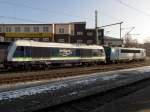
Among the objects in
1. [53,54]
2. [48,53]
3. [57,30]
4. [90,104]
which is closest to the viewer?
[90,104]

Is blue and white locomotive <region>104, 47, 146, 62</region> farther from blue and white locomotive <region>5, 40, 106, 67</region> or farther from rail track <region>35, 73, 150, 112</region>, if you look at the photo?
rail track <region>35, 73, 150, 112</region>

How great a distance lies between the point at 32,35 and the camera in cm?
6869

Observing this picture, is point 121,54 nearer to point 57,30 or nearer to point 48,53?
point 48,53

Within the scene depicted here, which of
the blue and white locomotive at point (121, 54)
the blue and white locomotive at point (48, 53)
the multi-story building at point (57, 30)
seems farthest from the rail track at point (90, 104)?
the multi-story building at point (57, 30)

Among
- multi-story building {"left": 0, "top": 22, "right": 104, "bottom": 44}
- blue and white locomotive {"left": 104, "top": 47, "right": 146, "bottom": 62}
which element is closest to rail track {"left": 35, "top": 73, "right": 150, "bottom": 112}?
blue and white locomotive {"left": 104, "top": 47, "right": 146, "bottom": 62}

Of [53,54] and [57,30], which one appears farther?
[57,30]

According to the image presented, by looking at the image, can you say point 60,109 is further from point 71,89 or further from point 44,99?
point 71,89

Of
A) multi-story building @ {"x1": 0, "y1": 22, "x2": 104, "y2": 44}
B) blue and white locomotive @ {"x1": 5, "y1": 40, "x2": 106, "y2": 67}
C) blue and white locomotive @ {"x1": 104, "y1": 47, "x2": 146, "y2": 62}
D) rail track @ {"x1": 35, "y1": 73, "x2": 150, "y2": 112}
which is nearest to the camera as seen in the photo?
rail track @ {"x1": 35, "y1": 73, "x2": 150, "y2": 112}

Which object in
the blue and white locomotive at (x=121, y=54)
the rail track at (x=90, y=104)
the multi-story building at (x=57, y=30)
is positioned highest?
the multi-story building at (x=57, y=30)

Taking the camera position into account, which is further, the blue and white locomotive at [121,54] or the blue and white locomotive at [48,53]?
the blue and white locomotive at [121,54]

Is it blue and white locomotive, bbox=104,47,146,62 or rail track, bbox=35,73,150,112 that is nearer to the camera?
rail track, bbox=35,73,150,112

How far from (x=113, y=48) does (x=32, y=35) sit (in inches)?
893

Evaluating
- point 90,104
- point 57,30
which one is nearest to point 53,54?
point 90,104

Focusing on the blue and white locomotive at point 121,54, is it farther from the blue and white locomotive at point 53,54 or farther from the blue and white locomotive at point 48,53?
the blue and white locomotive at point 48,53
